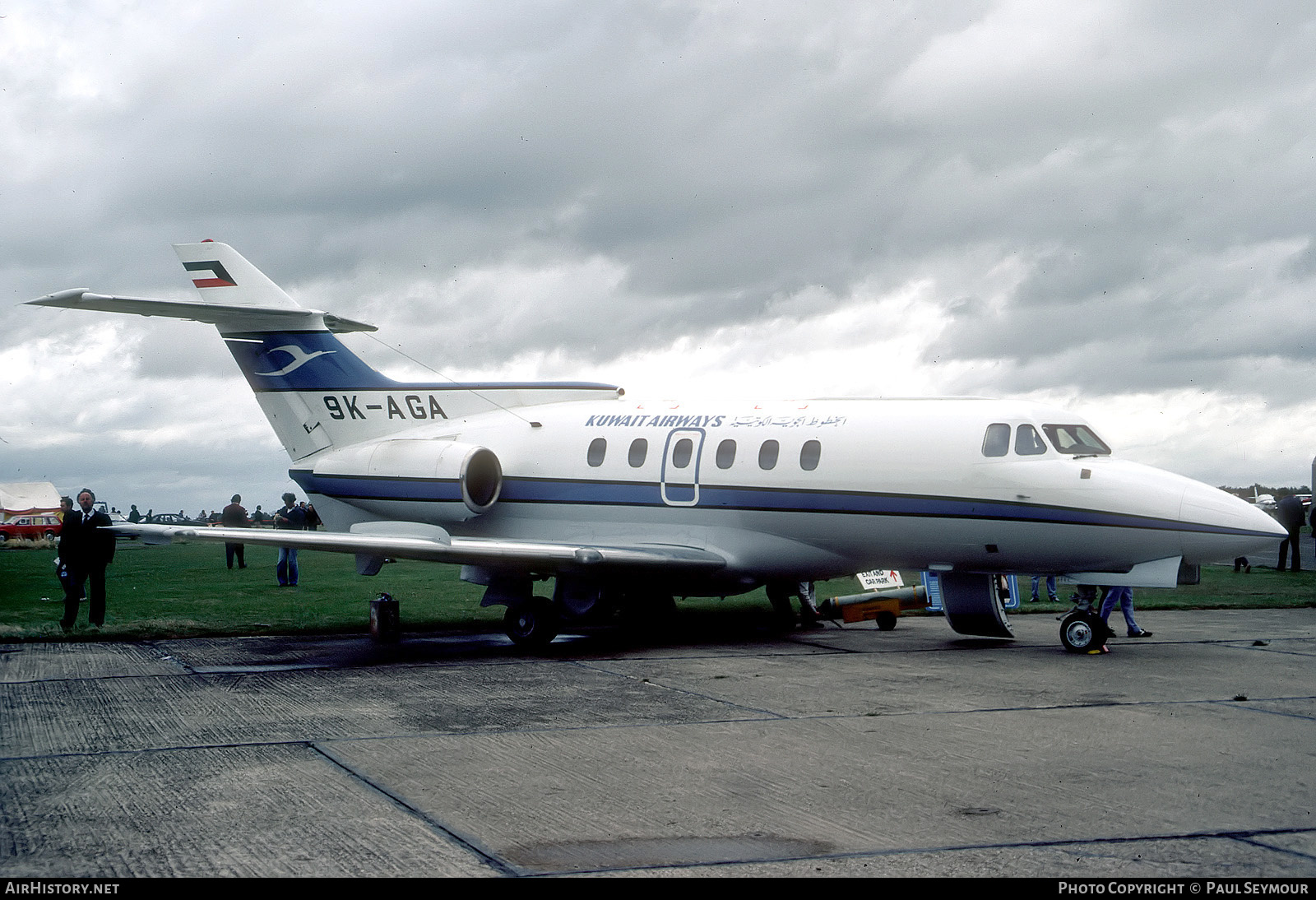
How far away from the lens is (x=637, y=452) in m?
14.8

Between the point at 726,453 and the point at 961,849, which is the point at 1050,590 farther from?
the point at 961,849

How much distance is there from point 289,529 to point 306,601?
7259 millimetres

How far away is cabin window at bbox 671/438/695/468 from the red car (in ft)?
179

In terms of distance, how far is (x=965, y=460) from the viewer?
41.2 feet

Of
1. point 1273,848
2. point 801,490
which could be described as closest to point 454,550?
point 801,490

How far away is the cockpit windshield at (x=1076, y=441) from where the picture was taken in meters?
12.5

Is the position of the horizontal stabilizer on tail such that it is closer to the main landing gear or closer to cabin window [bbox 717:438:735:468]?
cabin window [bbox 717:438:735:468]

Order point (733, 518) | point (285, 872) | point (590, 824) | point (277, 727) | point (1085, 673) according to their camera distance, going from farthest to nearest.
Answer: point (733, 518) < point (1085, 673) < point (277, 727) < point (590, 824) < point (285, 872)

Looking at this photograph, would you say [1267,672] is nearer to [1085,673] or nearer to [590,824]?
[1085,673]

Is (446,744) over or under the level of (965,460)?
under

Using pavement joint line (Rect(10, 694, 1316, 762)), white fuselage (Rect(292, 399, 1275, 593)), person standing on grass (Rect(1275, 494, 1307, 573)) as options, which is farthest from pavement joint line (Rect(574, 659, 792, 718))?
person standing on grass (Rect(1275, 494, 1307, 573))

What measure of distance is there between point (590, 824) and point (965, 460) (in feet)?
26.7

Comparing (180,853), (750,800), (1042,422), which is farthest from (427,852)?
(1042,422)

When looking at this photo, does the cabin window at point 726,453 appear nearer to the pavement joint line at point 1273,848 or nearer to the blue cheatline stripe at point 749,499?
the blue cheatline stripe at point 749,499
